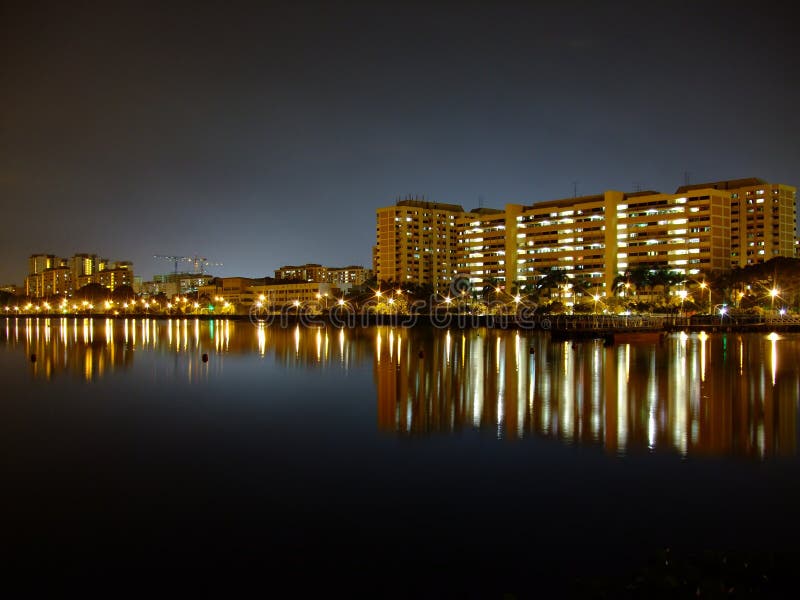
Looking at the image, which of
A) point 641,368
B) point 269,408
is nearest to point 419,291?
point 641,368

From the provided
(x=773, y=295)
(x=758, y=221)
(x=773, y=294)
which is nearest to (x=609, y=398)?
(x=773, y=294)

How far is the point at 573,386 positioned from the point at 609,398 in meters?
2.82

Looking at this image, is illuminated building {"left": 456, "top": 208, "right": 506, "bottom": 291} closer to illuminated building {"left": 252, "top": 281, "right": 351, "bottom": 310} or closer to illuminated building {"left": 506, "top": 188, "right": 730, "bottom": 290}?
illuminated building {"left": 506, "top": 188, "right": 730, "bottom": 290}

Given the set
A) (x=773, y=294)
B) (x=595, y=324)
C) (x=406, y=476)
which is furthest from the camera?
(x=773, y=294)

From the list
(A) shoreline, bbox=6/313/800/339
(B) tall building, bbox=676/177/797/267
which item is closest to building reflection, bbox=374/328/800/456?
(A) shoreline, bbox=6/313/800/339

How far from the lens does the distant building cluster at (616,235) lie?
10462 centimetres

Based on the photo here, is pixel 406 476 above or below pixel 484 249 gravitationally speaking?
below

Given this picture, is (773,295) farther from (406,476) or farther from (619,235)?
(406,476)

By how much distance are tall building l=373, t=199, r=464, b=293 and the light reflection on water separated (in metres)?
107

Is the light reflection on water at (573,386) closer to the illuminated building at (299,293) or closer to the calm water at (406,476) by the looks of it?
the calm water at (406,476)

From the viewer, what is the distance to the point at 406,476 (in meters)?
11.3

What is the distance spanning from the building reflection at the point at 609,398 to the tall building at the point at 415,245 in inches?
4551

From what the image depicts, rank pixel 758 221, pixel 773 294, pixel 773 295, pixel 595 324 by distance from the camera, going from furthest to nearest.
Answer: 1. pixel 758 221
2. pixel 773 295
3. pixel 773 294
4. pixel 595 324

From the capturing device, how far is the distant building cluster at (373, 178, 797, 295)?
4119 inches
